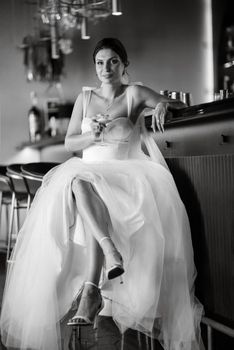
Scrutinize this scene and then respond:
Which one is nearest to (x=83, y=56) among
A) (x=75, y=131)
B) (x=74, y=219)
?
(x=75, y=131)

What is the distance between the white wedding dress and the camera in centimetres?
234

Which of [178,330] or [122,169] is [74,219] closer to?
[122,169]

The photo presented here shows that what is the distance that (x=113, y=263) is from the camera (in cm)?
224

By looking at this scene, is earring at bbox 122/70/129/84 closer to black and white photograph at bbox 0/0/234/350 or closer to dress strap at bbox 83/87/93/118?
black and white photograph at bbox 0/0/234/350

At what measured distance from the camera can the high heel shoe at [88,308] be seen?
224 cm

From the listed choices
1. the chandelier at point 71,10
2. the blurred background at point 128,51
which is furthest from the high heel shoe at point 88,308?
the blurred background at point 128,51

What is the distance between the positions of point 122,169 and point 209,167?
43 cm

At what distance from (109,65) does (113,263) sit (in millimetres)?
1113

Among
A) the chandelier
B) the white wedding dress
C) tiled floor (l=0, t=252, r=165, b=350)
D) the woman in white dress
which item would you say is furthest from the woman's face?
the chandelier

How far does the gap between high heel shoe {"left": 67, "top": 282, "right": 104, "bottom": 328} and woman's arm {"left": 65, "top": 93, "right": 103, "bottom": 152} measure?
764mm

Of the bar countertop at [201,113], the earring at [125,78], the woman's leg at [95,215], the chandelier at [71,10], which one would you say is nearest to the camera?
the bar countertop at [201,113]

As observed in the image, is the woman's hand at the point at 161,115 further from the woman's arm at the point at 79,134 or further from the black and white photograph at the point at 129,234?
the woman's arm at the point at 79,134

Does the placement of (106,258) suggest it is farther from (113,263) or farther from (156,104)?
(156,104)

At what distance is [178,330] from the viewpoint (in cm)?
231
